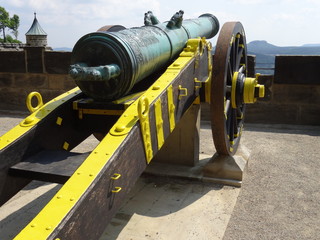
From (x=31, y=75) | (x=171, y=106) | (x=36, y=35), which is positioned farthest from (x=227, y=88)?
(x=36, y=35)

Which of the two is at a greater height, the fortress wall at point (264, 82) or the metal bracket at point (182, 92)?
the metal bracket at point (182, 92)

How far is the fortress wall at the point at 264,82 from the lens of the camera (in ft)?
21.0

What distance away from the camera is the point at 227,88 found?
3969 mm

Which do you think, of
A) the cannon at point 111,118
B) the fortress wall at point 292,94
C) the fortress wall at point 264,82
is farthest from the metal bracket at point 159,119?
the fortress wall at point 292,94

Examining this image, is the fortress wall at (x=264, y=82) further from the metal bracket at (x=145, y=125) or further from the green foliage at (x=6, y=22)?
the green foliage at (x=6, y=22)

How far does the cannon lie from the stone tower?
117ft

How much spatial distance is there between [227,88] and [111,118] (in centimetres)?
140

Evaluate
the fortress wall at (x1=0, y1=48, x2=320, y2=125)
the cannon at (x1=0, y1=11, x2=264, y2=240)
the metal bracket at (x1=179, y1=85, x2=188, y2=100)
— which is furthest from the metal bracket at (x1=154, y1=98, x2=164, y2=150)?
the fortress wall at (x1=0, y1=48, x2=320, y2=125)

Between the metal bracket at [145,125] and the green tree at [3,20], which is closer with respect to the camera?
the metal bracket at [145,125]

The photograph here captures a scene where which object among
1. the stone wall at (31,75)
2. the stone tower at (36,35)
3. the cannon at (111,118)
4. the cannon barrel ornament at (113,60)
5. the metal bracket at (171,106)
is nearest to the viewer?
the cannon at (111,118)

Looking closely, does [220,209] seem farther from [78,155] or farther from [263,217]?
[78,155]

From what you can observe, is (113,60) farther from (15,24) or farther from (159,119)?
(15,24)

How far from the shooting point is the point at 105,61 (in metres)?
2.86

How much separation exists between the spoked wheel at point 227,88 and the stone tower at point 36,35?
116 ft
